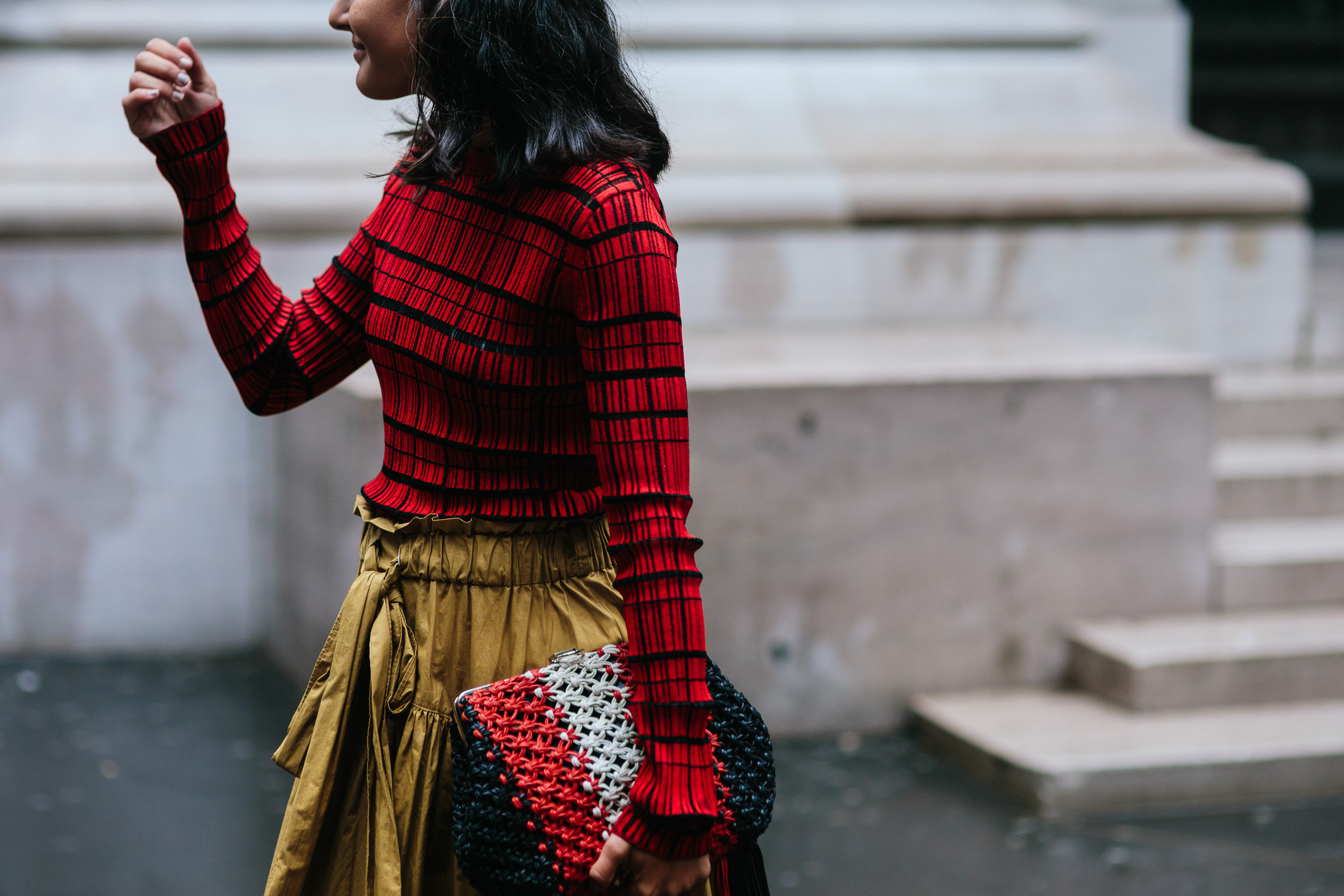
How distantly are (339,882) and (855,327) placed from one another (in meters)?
4.32

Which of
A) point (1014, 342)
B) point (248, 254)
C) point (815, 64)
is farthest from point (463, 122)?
point (815, 64)

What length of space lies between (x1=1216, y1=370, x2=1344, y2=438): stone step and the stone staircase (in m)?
0.14

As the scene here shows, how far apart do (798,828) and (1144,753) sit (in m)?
1.01

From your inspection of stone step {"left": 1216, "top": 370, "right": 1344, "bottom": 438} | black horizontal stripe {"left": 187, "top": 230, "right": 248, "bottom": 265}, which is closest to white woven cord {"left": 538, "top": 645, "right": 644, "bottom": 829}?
black horizontal stripe {"left": 187, "top": 230, "right": 248, "bottom": 265}

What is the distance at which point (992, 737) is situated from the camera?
4496 millimetres

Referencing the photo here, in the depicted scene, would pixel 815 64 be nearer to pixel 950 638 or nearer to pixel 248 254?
pixel 950 638

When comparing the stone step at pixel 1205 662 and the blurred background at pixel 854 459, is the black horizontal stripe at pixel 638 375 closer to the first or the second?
the blurred background at pixel 854 459

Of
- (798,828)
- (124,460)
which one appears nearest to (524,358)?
(798,828)

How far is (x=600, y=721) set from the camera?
1809 mm

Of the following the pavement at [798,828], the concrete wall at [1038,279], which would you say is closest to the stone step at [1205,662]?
Answer: the pavement at [798,828]

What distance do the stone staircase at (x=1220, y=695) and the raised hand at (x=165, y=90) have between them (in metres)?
3.05

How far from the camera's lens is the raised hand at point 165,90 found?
6.54 ft

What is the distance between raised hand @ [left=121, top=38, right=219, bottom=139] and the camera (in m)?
1.99

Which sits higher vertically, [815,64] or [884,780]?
[815,64]
